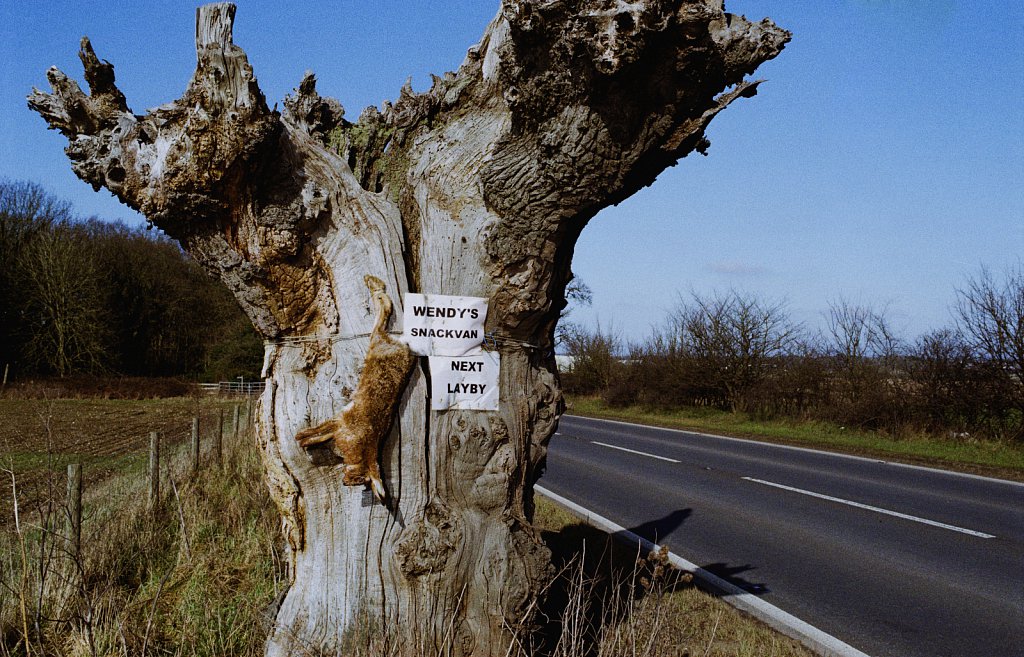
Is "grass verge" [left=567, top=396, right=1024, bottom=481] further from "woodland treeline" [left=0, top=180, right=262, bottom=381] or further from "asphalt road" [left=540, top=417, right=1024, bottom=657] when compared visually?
"woodland treeline" [left=0, top=180, right=262, bottom=381]

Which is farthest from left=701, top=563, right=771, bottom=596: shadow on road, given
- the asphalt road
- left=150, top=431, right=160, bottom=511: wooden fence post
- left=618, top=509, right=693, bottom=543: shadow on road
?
left=150, top=431, right=160, bottom=511: wooden fence post

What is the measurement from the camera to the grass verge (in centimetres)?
1289

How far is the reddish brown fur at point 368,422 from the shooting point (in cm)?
311

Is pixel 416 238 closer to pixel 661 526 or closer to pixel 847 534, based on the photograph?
pixel 661 526

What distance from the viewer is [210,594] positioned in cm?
427

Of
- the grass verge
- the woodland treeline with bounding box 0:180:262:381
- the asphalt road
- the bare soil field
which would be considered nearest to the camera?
the asphalt road

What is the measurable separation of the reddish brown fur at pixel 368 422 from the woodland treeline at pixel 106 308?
35228 mm

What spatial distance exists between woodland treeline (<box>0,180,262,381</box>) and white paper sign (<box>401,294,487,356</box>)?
115ft

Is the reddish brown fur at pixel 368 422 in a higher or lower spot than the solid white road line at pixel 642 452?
higher

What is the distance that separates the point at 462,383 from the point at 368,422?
1.53 feet

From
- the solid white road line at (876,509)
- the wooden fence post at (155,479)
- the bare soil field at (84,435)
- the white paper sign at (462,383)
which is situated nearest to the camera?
the white paper sign at (462,383)

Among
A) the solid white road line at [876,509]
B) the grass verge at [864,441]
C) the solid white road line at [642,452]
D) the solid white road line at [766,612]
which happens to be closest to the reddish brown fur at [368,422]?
the solid white road line at [766,612]

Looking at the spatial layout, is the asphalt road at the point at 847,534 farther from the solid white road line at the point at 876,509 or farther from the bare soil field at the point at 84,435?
the bare soil field at the point at 84,435

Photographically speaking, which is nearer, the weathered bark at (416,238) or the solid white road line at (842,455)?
the weathered bark at (416,238)
